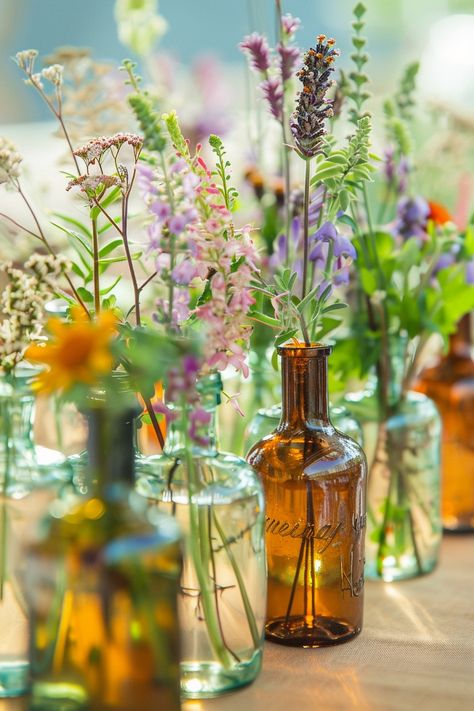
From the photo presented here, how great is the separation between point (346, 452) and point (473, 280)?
0.29 meters

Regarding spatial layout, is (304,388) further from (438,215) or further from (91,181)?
(438,215)

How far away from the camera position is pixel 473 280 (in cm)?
95

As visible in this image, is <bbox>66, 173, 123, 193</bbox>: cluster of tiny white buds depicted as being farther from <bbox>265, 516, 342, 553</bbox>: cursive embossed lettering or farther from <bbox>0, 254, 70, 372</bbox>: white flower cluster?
<bbox>265, 516, 342, 553</bbox>: cursive embossed lettering

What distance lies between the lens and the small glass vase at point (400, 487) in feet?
3.14

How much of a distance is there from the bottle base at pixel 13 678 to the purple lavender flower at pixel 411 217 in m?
0.57

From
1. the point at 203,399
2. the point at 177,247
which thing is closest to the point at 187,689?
the point at 203,399

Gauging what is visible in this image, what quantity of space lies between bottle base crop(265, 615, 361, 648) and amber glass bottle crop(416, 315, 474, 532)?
0.40 meters

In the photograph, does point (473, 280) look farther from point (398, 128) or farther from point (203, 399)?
point (203, 399)

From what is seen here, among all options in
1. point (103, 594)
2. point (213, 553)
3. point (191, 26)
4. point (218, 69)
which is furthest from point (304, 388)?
point (191, 26)

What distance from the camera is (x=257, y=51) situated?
0.76 meters

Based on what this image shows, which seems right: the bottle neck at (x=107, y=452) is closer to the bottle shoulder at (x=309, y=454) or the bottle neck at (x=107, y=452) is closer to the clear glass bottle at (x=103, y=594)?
the clear glass bottle at (x=103, y=594)

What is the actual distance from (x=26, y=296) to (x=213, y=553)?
0.23 meters

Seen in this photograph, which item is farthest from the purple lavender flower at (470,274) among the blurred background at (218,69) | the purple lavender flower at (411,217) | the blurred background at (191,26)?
the blurred background at (191,26)

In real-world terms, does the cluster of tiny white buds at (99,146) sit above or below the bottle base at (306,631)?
above
